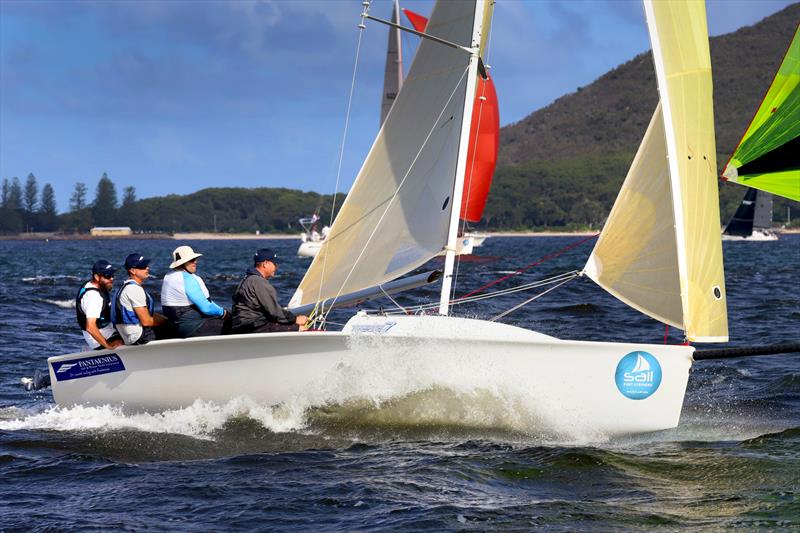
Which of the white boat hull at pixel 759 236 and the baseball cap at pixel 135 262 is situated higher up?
the baseball cap at pixel 135 262

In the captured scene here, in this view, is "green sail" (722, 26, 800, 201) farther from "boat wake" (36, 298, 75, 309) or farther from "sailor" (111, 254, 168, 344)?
"boat wake" (36, 298, 75, 309)

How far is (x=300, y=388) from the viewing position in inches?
363

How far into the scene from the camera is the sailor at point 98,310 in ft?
31.6

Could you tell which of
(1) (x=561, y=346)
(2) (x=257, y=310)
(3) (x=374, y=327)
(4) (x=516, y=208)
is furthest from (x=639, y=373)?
(4) (x=516, y=208)

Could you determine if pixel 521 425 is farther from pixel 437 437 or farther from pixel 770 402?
pixel 770 402

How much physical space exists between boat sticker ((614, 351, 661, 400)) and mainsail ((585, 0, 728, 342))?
44 centimetres

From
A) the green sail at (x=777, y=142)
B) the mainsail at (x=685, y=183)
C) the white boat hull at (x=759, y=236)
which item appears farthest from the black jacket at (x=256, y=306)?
the white boat hull at (x=759, y=236)

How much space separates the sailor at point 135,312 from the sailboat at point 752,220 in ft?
277

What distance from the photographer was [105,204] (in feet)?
644

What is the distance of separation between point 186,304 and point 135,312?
0.50 m

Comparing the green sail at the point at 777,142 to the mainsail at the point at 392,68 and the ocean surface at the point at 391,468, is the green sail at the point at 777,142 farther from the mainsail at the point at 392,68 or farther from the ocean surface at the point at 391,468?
the mainsail at the point at 392,68

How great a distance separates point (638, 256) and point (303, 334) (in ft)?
10.1

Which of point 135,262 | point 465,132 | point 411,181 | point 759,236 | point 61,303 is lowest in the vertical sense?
point 61,303

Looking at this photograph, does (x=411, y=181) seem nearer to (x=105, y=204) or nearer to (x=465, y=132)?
(x=465, y=132)
